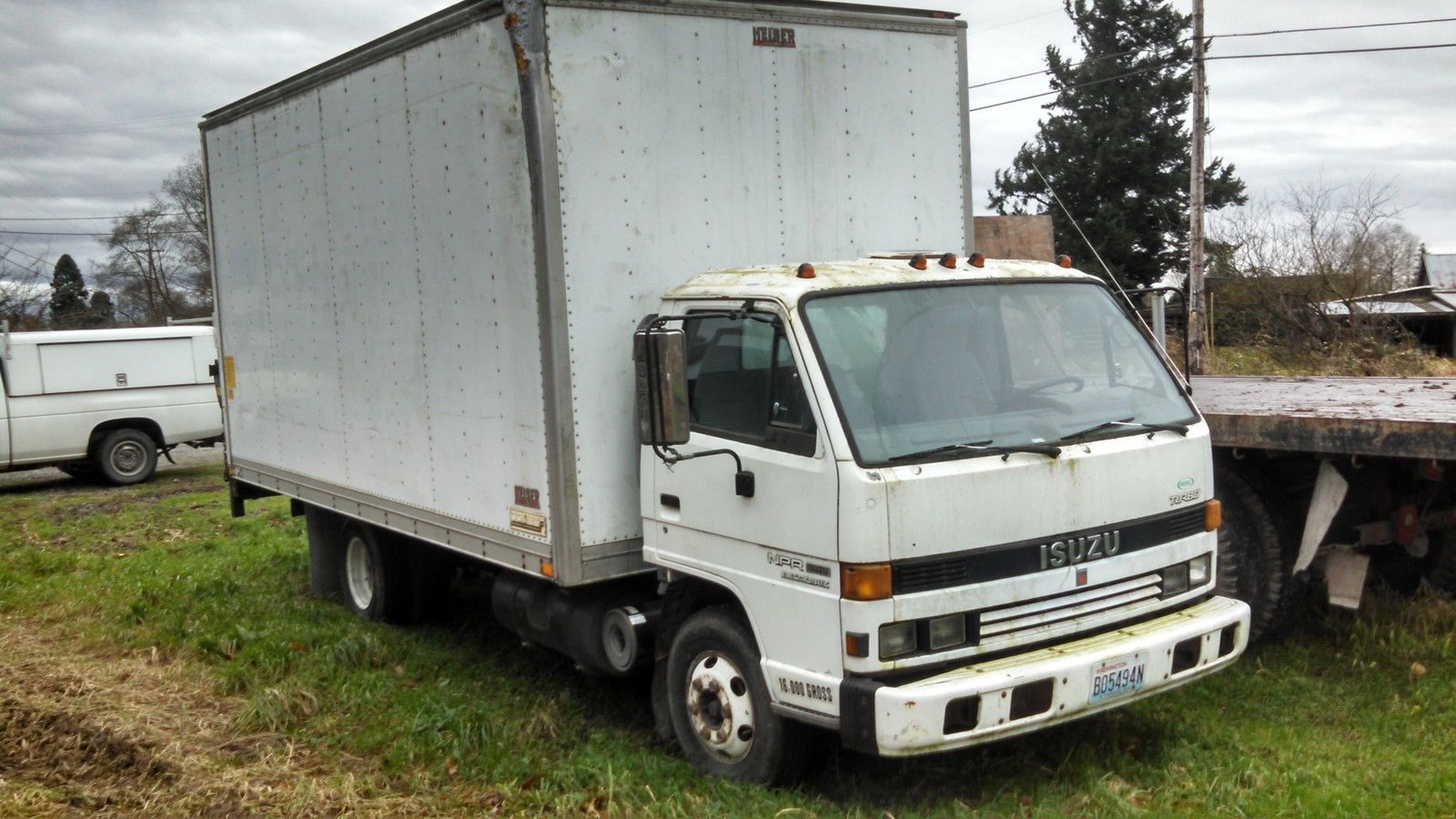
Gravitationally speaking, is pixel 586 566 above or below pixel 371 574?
above

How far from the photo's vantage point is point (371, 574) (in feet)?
28.9

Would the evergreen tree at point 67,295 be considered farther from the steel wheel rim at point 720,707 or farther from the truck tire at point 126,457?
the steel wheel rim at point 720,707

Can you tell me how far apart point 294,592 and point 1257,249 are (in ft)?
67.6

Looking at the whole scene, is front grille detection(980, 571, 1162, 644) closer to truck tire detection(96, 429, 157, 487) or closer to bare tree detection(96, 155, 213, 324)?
truck tire detection(96, 429, 157, 487)

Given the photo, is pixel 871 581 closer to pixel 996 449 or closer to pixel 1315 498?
pixel 996 449

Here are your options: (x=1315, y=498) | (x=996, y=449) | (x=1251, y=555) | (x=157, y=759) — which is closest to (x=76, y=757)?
(x=157, y=759)

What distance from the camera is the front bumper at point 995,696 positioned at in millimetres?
4703

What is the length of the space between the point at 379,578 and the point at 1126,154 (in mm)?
31003

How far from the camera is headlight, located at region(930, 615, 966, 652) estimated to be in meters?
4.88

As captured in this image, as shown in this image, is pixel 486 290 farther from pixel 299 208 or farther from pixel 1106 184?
pixel 1106 184

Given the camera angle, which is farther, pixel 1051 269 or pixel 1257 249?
pixel 1257 249

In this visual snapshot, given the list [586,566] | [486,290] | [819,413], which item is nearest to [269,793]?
[586,566]

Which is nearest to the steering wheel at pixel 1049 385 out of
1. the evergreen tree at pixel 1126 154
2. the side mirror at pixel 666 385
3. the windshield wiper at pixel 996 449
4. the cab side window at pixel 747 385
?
the windshield wiper at pixel 996 449

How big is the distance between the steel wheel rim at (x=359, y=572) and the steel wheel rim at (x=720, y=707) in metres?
3.89
